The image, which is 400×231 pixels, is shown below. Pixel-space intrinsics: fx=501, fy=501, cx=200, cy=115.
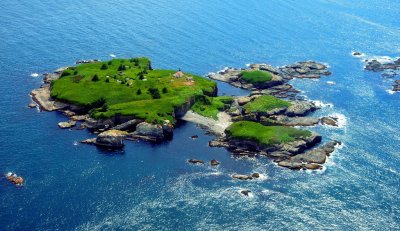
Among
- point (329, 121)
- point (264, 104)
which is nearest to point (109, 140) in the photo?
point (264, 104)

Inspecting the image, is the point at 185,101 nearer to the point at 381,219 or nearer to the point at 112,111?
the point at 112,111

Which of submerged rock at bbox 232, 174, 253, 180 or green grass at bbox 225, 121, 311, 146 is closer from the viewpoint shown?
submerged rock at bbox 232, 174, 253, 180

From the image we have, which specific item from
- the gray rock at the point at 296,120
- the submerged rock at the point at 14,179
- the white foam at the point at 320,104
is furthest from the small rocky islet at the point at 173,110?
the submerged rock at the point at 14,179

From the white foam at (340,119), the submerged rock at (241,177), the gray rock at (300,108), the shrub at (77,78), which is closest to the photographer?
the submerged rock at (241,177)

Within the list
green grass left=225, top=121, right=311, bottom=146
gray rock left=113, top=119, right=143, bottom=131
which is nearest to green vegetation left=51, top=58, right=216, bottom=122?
gray rock left=113, top=119, right=143, bottom=131

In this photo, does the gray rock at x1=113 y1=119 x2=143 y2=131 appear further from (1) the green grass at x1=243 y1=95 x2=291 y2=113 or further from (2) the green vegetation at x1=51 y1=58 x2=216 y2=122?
(1) the green grass at x1=243 y1=95 x2=291 y2=113

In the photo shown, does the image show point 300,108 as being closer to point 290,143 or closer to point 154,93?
point 290,143

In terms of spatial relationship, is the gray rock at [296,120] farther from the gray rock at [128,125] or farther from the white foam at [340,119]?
the gray rock at [128,125]

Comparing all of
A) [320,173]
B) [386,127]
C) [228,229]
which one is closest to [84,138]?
[228,229]
